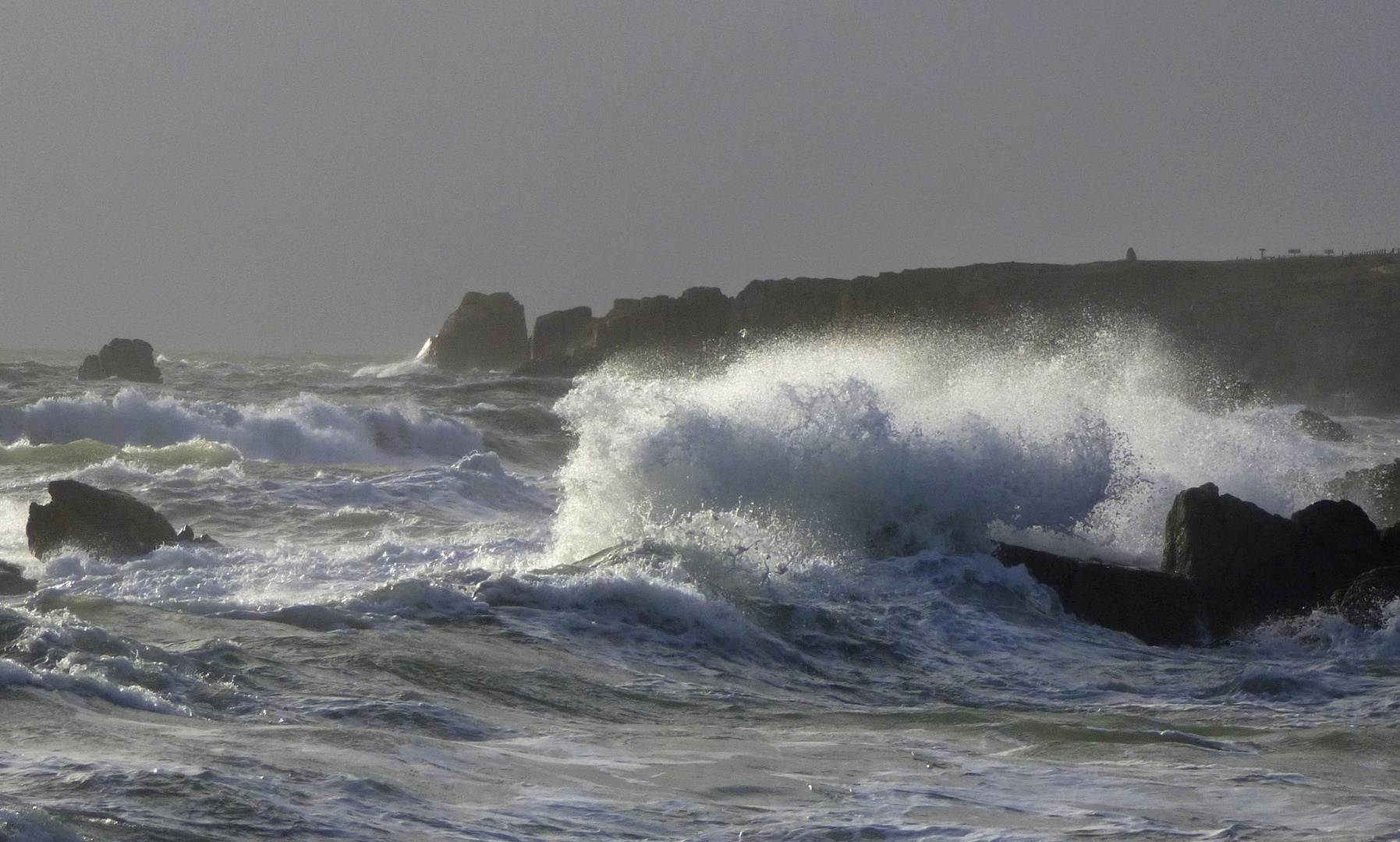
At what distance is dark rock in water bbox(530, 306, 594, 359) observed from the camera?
64562mm

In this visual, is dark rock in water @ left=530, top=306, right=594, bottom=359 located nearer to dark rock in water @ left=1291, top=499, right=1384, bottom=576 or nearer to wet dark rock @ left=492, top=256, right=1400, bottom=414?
wet dark rock @ left=492, top=256, right=1400, bottom=414

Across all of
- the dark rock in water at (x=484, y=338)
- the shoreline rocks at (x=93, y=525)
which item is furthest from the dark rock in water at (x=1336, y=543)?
the dark rock in water at (x=484, y=338)

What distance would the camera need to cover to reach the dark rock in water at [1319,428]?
29.6 metres

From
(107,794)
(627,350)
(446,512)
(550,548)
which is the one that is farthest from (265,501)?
(627,350)

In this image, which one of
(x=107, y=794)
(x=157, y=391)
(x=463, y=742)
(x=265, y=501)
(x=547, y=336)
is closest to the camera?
(x=107, y=794)

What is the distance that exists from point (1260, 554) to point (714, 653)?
4.68m

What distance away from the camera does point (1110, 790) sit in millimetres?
5918

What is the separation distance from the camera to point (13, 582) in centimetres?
989

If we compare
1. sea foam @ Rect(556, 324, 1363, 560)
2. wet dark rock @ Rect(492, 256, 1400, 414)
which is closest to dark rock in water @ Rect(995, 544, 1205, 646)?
sea foam @ Rect(556, 324, 1363, 560)

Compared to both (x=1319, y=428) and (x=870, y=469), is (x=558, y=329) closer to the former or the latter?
(x=1319, y=428)

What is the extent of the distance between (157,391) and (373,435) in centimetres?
1251

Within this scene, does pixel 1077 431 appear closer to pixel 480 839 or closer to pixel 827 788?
pixel 827 788

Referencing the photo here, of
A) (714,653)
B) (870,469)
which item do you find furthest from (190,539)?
(870,469)

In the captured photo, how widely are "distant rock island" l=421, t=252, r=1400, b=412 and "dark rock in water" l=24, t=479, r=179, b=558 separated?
42.6 meters
